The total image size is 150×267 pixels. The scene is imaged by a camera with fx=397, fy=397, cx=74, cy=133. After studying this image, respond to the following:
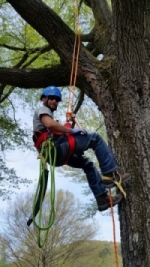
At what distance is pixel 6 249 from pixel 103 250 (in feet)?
22.5

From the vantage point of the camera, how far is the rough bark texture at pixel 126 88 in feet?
11.5

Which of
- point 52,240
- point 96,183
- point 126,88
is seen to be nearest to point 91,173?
point 96,183

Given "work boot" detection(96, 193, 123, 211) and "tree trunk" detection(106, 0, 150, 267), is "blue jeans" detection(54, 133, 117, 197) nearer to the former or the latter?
"work boot" detection(96, 193, 123, 211)

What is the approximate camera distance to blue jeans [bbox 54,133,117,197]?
136 inches

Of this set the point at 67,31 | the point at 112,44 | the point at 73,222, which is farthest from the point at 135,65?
the point at 73,222

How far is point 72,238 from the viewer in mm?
21469

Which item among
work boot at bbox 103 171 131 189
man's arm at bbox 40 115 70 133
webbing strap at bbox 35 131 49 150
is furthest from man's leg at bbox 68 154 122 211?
man's arm at bbox 40 115 70 133

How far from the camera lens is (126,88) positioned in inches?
157

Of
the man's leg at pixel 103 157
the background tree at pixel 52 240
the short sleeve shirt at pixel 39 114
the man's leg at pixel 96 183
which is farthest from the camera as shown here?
the background tree at pixel 52 240

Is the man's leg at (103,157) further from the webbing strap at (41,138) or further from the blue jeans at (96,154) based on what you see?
the webbing strap at (41,138)

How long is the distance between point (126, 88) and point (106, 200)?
115 cm

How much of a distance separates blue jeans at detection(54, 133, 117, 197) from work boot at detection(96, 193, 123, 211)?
0.05 metres

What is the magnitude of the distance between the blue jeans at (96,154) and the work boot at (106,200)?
1.8 inches

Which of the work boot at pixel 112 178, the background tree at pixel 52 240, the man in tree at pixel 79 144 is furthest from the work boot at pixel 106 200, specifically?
the background tree at pixel 52 240
